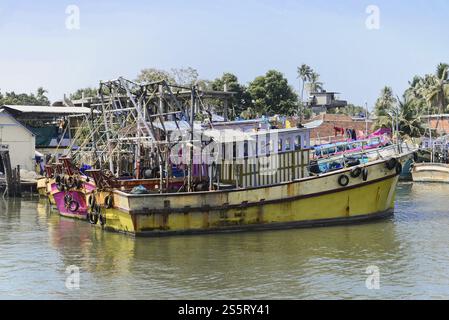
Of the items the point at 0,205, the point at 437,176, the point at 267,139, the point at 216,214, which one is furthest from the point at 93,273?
the point at 437,176

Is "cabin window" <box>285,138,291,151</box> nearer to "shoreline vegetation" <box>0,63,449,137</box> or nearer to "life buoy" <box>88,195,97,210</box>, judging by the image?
"life buoy" <box>88,195,97,210</box>

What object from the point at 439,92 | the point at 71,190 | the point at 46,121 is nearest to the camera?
the point at 71,190

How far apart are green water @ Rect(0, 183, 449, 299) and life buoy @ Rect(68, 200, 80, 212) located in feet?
6.04

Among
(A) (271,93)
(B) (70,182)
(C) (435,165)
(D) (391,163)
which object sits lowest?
(C) (435,165)

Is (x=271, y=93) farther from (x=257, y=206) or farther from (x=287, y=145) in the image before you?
(x=257, y=206)

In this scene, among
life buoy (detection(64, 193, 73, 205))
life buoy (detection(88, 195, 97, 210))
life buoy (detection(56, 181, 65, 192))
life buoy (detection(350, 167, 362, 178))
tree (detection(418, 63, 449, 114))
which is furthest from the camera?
tree (detection(418, 63, 449, 114))

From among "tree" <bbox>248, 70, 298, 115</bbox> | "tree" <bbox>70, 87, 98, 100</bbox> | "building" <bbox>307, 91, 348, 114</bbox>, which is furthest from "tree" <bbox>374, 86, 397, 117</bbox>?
"tree" <bbox>70, 87, 98, 100</bbox>

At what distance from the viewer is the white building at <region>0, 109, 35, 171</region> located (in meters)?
39.9

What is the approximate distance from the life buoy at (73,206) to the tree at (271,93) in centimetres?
2834

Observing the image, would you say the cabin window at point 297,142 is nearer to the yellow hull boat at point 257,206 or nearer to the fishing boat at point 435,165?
the yellow hull boat at point 257,206

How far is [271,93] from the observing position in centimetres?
5203

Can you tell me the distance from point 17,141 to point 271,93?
67.4 feet

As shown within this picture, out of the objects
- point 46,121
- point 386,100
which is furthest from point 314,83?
point 46,121

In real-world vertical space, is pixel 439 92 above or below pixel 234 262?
above
